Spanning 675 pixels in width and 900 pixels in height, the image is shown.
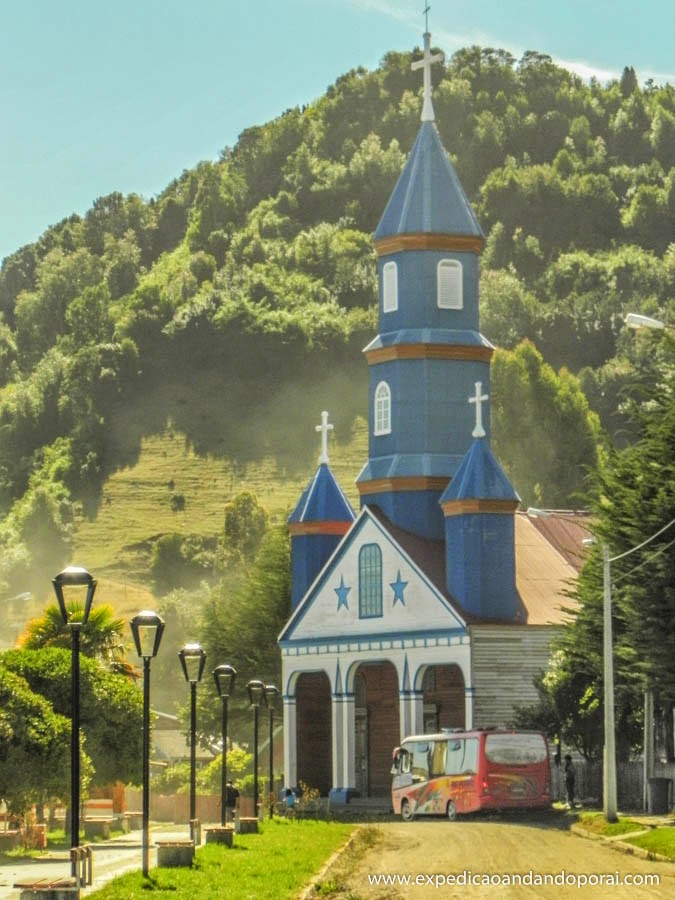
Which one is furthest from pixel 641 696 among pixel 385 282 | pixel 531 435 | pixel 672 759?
pixel 531 435

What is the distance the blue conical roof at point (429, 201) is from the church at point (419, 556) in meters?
0.07

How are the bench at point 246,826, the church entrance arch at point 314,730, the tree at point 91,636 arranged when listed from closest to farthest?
the bench at point 246,826
the tree at point 91,636
the church entrance arch at point 314,730

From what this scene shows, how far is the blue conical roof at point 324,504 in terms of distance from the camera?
264 feet

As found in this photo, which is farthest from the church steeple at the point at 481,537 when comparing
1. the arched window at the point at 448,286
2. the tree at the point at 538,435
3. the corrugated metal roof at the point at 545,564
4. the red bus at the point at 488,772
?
the tree at the point at 538,435

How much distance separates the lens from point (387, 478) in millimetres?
76625

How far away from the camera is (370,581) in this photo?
245 ft

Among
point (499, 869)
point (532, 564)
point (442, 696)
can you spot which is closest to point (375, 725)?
point (442, 696)

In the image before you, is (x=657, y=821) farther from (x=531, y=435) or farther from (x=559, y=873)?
(x=531, y=435)

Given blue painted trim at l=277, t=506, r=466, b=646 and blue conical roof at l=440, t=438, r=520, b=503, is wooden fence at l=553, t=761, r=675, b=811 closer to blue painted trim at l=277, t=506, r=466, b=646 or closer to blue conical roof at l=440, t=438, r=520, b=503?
blue painted trim at l=277, t=506, r=466, b=646

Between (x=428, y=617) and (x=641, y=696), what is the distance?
41.3 feet

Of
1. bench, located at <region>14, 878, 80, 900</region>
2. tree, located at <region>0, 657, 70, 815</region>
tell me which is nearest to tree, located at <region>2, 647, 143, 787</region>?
tree, located at <region>0, 657, 70, 815</region>

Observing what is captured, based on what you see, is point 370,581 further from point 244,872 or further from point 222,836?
point 244,872

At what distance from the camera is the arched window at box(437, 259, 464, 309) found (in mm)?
77312

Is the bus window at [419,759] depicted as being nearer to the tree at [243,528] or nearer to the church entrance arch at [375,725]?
the church entrance arch at [375,725]
